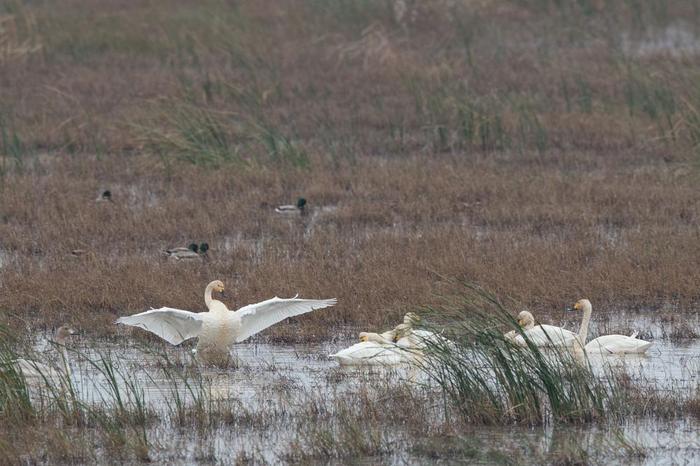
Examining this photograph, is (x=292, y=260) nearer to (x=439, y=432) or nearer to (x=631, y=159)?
(x=439, y=432)

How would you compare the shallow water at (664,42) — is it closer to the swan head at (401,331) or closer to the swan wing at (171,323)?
the swan head at (401,331)

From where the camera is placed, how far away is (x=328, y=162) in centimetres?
1761

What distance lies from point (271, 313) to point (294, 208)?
5097mm

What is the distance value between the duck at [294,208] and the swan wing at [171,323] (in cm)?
495

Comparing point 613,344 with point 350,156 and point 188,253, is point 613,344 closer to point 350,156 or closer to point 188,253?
point 188,253

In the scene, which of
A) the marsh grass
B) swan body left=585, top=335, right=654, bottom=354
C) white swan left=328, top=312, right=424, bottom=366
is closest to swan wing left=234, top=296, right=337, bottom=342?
white swan left=328, top=312, right=424, bottom=366

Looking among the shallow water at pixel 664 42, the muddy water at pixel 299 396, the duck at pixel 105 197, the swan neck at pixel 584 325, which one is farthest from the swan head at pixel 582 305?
the shallow water at pixel 664 42

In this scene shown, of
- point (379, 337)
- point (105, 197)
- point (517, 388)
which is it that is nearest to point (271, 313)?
point (379, 337)

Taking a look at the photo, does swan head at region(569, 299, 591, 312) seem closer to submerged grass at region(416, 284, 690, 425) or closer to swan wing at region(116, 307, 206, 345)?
submerged grass at region(416, 284, 690, 425)

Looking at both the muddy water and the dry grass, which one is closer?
the muddy water

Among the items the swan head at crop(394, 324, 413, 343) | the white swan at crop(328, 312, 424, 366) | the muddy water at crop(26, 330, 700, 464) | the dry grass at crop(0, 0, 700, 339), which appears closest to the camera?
the muddy water at crop(26, 330, 700, 464)

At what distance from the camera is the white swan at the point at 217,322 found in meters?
9.73

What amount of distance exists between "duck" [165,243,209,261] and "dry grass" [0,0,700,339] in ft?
0.73

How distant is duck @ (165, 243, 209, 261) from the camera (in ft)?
41.7
